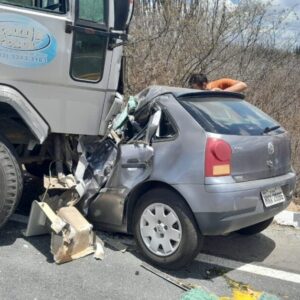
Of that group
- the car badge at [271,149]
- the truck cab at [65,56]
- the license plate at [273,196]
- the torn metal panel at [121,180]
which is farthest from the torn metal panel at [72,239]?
the car badge at [271,149]

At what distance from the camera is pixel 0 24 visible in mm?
4258

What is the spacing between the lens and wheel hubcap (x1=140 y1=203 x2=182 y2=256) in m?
4.25

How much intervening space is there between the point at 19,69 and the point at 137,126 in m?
1.20

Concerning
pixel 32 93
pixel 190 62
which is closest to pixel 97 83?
pixel 32 93

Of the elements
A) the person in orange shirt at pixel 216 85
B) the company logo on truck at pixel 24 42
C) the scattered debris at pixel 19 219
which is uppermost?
the company logo on truck at pixel 24 42

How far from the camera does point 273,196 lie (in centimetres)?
446

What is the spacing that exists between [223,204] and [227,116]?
888 mm

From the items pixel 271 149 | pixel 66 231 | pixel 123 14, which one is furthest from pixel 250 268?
pixel 123 14

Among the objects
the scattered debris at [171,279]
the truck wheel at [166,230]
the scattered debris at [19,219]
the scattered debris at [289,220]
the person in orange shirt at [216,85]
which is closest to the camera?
the scattered debris at [171,279]

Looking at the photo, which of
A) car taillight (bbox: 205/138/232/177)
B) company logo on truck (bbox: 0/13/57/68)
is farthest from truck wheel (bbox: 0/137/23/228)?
car taillight (bbox: 205/138/232/177)

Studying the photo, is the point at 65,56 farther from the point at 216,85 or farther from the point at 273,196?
the point at 216,85

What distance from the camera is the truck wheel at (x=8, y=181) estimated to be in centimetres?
449

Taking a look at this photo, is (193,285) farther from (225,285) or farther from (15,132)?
(15,132)

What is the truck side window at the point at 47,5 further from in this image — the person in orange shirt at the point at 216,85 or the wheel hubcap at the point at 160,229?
the person in orange shirt at the point at 216,85
